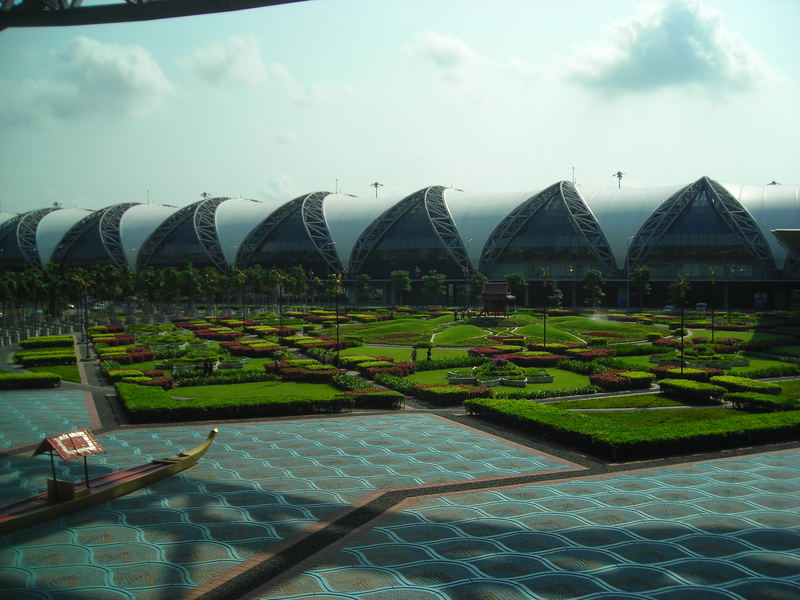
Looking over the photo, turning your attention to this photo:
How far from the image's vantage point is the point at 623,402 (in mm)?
27328

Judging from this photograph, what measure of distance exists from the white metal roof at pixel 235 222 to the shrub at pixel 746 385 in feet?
262

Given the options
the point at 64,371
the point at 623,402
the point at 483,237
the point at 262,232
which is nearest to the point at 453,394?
the point at 623,402

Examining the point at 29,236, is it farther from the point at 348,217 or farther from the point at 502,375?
the point at 502,375

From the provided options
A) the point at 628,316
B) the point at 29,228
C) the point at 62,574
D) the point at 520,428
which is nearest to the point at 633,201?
the point at 628,316

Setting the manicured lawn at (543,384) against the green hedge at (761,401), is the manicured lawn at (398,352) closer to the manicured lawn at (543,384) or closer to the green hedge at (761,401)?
the manicured lawn at (543,384)

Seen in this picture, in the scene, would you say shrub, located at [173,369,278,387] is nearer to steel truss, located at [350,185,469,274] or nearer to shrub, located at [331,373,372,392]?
shrub, located at [331,373,372,392]

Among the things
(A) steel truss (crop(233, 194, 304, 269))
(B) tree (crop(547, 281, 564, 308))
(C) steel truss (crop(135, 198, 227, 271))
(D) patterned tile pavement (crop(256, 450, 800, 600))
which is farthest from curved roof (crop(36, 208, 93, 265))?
(D) patterned tile pavement (crop(256, 450, 800, 600))

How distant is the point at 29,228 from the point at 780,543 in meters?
126

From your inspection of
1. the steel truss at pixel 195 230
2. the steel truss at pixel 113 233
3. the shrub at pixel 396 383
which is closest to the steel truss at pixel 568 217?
the steel truss at pixel 195 230

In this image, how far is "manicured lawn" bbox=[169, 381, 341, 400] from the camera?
29.6 m

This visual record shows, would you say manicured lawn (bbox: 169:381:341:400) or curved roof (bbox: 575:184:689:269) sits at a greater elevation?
curved roof (bbox: 575:184:689:269)

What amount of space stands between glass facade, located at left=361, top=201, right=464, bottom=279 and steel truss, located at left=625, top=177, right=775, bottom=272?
23926 millimetres

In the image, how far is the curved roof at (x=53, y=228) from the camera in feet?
360

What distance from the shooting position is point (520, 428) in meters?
22.4
